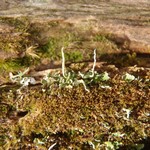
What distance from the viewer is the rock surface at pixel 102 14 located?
3461mm

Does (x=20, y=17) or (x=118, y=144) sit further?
(x=20, y=17)

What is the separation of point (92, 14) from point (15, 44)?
0.82 meters

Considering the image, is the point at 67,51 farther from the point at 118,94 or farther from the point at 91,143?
the point at 91,143

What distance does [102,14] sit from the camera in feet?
11.7

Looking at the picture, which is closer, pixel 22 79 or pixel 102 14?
pixel 22 79

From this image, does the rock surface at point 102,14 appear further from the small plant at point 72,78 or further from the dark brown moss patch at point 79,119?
the dark brown moss patch at point 79,119

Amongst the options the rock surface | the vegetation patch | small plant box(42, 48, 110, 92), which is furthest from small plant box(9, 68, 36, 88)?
the rock surface

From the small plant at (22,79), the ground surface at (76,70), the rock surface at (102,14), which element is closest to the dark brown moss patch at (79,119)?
the ground surface at (76,70)

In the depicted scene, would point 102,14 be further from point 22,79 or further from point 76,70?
point 22,79

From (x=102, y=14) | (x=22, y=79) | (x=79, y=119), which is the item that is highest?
(x=102, y=14)

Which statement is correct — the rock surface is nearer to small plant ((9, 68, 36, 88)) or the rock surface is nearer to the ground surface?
the ground surface

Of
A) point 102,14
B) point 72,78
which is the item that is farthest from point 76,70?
point 102,14

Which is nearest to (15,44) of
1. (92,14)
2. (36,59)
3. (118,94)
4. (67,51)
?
(36,59)

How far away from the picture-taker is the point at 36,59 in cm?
325
